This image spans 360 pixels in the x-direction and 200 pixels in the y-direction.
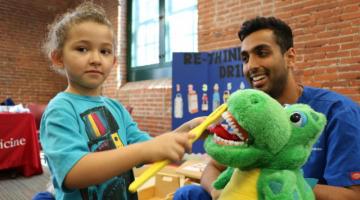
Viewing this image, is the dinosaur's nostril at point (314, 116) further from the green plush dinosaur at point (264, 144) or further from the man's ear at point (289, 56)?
the man's ear at point (289, 56)

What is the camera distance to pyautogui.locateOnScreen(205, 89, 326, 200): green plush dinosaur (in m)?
0.65

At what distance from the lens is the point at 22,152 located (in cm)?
339

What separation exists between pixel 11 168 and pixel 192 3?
3.12 meters

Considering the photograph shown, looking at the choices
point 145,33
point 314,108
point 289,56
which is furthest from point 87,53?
point 145,33

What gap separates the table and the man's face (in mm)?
2914

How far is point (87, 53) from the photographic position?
78 cm

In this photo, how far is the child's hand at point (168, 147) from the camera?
580mm

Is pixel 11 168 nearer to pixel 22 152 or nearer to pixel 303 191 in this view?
pixel 22 152

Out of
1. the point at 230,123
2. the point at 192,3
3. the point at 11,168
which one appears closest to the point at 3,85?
the point at 11,168

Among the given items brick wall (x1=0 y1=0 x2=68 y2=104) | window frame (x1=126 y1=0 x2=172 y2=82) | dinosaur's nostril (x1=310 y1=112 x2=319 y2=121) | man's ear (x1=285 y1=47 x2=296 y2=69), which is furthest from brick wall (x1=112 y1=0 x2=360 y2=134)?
brick wall (x1=0 y1=0 x2=68 y2=104)

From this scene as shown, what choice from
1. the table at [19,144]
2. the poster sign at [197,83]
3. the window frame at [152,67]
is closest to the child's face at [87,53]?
the poster sign at [197,83]

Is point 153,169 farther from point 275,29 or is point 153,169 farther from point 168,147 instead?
point 275,29

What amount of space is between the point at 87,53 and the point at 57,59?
127 mm

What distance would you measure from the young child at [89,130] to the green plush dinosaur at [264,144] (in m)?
0.13
